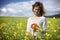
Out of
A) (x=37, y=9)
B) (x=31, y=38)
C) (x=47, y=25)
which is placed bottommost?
(x=31, y=38)

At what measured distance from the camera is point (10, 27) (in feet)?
6.82

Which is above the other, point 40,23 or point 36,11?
point 36,11

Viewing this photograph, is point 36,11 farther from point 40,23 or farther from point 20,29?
point 20,29

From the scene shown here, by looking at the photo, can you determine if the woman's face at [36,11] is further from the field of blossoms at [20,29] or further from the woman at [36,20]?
the field of blossoms at [20,29]

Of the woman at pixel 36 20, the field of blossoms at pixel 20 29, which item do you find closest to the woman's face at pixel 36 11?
the woman at pixel 36 20

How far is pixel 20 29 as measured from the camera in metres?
2.06

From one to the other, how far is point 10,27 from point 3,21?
11 cm

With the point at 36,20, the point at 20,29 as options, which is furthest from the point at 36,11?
the point at 20,29

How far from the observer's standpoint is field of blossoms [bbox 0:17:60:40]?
2.02 m

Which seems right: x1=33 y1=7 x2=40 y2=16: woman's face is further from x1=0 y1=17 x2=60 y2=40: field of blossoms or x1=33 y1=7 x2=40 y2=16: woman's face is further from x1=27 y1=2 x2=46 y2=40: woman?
x1=0 y1=17 x2=60 y2=40: field of blossoms

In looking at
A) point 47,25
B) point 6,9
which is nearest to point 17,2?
point 6,9

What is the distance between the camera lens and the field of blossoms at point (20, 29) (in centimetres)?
202

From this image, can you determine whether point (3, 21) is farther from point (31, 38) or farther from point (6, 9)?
point (31, 38)

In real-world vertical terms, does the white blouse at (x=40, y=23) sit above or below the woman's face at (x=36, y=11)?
below
